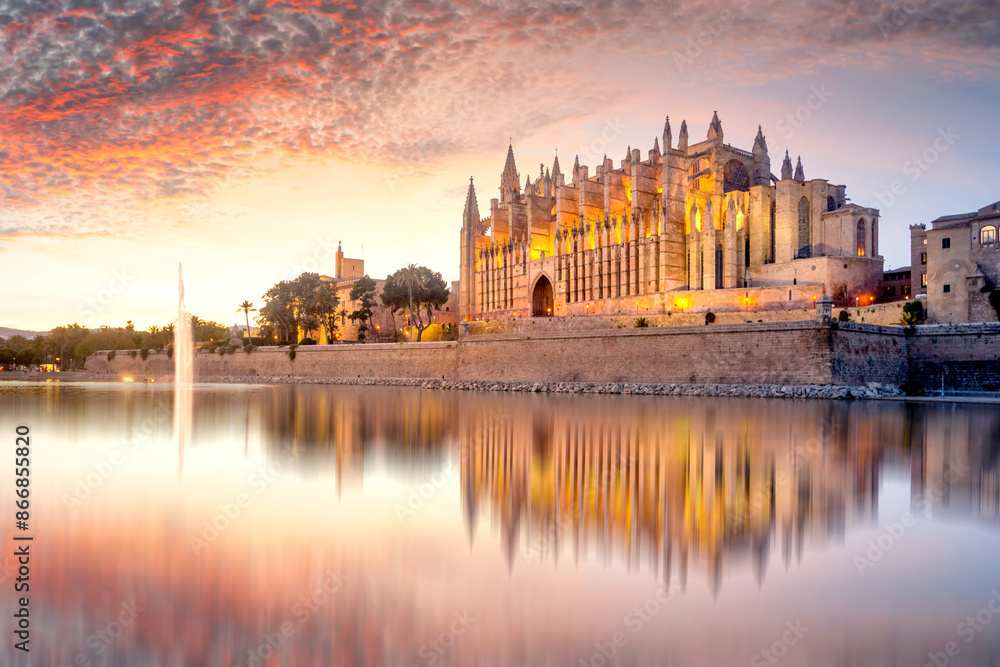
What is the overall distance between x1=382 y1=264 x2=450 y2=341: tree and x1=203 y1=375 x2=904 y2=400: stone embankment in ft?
47.0

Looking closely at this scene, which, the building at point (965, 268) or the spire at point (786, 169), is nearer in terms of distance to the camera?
the building at point (965, 268)

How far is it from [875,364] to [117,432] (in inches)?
1028

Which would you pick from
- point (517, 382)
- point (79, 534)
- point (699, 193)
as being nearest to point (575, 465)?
point (79, 534)

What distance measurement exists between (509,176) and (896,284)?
3637 centimetres

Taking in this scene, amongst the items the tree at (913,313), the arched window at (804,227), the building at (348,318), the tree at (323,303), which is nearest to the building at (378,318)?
the building at (348,318)

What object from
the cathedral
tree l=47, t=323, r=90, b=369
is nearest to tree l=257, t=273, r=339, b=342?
the cathedral

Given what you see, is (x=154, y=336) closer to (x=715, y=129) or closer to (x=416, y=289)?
(x=416, y=289)

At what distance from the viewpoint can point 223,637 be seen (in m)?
3.92

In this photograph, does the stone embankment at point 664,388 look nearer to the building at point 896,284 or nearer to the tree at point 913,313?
the tree at point 913,313

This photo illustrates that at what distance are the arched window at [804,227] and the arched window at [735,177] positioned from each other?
511 centimetres

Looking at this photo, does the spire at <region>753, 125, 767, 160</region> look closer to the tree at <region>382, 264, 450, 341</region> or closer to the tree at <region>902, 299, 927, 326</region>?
the tree at <region>902, 299, 927, 326</region>

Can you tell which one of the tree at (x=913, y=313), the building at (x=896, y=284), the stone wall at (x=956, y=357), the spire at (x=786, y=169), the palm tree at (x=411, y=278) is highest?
the spire at (x=786, y=169)

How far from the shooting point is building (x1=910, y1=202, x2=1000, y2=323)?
31422 mm

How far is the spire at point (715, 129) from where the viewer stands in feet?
150
